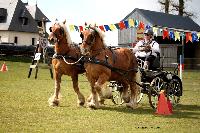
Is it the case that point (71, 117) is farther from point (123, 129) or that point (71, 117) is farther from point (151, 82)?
point (151, 82)

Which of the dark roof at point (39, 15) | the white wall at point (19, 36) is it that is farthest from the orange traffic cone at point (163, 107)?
the dark roof at point (39, 15)

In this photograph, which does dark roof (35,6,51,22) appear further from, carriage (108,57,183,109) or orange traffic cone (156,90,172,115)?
orange traffic cone (156,90,172,115)

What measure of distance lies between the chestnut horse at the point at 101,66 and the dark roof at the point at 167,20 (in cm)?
3632

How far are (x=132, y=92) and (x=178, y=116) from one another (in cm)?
204

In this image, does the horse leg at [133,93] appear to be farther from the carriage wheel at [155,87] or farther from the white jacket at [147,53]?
the white jacket at [147,53]

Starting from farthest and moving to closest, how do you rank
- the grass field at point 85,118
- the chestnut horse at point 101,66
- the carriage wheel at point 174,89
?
the carriage wheel at point 174,89 → the chestnut horse at point 101,66 → the grass field at point 85,118

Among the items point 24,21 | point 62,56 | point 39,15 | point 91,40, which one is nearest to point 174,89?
point 91,40

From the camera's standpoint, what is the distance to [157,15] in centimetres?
5291

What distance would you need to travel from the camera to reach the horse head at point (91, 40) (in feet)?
38.7

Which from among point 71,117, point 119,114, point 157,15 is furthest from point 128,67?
point 157,15

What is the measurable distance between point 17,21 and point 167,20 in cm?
2960

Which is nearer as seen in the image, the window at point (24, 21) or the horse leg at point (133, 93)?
the horse leg at point (133, 93)

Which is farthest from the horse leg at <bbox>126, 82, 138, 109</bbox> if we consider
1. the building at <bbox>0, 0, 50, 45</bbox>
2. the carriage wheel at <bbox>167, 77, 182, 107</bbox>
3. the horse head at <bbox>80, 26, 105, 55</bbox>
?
the building at <bbox>0, 0, 50, 45</bbox>

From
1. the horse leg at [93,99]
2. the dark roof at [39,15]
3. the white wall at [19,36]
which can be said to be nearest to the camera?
the horse leg at [93,99]
